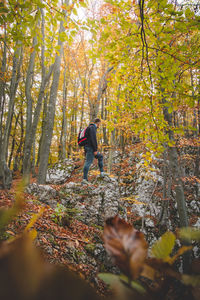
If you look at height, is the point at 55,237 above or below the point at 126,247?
below

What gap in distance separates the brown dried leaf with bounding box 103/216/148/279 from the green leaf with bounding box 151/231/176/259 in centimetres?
6

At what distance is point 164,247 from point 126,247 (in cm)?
11

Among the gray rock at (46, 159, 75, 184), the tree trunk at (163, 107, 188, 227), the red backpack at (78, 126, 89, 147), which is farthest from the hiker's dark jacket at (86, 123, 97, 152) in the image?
the gray rock at (46, 159, 75, 184)

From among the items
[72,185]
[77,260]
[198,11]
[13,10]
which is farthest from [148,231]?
[13,10]

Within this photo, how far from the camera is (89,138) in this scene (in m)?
5.38

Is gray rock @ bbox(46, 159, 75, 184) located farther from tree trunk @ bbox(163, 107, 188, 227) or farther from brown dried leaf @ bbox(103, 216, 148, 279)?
brown dried leaf @ bbox(103, 216, 148, 279)

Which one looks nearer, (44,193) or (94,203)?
(44,193)

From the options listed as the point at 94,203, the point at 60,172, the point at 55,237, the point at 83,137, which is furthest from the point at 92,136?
the point at 60,172

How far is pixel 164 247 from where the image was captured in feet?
1.29

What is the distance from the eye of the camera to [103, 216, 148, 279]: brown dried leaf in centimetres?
34

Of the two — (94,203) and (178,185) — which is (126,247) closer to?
(94,203)

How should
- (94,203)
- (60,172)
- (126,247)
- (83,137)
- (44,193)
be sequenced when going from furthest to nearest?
1. (60,172)
2. (83,137)
3. (94,203)
4. (44,193)
5. (126,247)

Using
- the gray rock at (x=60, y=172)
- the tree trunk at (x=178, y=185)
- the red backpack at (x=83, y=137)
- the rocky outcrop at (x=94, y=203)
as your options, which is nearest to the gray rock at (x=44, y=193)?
the rocky outcrop at (x=94, y=203)

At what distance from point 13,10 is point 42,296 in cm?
288
